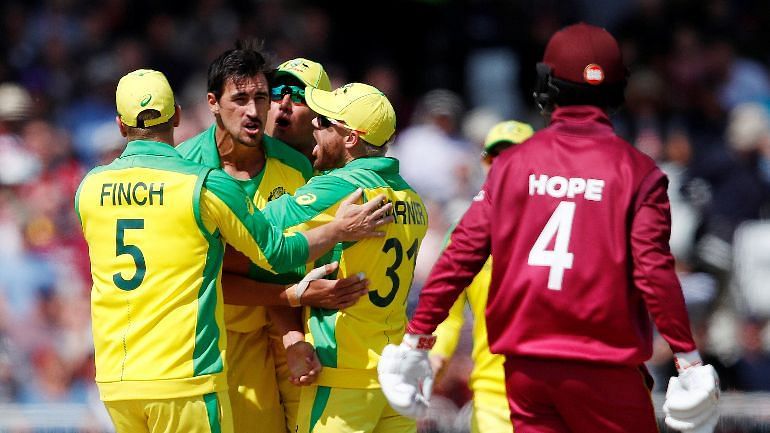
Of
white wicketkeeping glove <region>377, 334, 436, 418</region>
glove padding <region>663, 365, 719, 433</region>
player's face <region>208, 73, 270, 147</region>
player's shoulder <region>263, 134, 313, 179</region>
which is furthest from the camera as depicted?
player's shoulder <region>263, 134, 313, 179</region>

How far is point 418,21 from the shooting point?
13.7 meters

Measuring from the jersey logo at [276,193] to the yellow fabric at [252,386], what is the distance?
671 millimetres

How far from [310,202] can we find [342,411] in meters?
0.96

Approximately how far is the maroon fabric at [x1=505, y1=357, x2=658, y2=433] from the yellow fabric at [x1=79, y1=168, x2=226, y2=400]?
1.53 metres

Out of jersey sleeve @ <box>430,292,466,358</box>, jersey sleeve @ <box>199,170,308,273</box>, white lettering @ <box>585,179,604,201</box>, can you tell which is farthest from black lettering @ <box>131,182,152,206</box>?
jersey sleeve @ <box>430,292,466,358</box>

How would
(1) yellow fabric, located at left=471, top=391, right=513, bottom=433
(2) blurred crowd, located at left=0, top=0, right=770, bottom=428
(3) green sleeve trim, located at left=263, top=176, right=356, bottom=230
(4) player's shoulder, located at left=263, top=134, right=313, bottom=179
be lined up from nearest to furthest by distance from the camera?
(3) green sleeve trim, located at left=263, top=176, right=356, bottom=230
(4) player's shoulder, located at left=263, top=134, right=313, bottom=179
(1) yellow fabric, located at left=471, top=391, right=513, bottom=433
(2) blurred crowd, located at left=0, top=0, right=770, bottom=428

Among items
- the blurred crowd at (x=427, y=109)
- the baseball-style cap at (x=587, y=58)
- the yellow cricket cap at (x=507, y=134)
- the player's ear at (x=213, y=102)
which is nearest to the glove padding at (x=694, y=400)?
the baseball-style cap at (x=587, y=58)

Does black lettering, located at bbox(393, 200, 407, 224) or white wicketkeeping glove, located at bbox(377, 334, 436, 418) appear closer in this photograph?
white wicketkeeping glove, located at bbox(377, 334, 436, 418)

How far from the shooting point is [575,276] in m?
5.12

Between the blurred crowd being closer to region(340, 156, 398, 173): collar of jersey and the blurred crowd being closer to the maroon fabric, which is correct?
region(340, 156, 398, 173): collar of jersey

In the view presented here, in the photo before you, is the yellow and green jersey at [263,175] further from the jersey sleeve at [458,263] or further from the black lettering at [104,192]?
the jersey sleeve at [458,263]

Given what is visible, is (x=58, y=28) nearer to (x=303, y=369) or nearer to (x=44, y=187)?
(x=44, y=187)

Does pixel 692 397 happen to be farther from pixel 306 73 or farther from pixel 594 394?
pixel 306 73

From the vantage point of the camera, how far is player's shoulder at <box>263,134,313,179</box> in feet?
22.9
